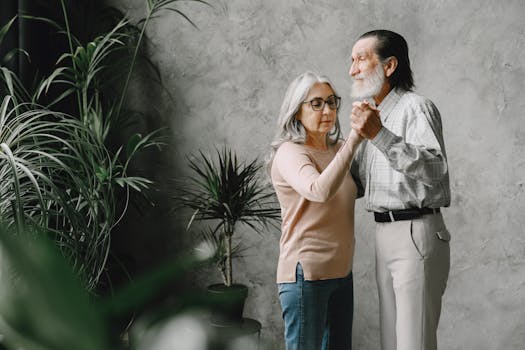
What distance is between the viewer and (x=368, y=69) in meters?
2.06

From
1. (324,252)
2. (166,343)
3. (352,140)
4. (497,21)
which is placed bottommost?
(324,252)

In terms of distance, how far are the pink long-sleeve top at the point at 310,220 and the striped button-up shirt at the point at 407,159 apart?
0.47ft

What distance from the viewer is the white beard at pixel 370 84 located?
80.8 inches

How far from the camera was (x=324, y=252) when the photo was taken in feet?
6.50

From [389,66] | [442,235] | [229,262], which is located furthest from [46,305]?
[229,262]

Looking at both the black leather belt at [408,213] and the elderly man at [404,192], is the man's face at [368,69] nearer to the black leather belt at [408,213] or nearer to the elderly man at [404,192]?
the elderly man at [404,192]

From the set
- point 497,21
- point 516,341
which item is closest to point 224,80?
point 497,21

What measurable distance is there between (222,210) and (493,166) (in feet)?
5.16

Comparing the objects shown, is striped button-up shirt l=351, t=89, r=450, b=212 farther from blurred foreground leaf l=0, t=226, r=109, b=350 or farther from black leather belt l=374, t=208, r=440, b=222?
blurred foreground leaf l=0, t=226, r=109, b=350

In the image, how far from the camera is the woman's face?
206 cm

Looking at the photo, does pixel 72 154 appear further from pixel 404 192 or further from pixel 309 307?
pixel 404 192

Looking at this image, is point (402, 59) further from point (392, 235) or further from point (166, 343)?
point (166, 343)

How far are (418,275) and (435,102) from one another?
1423 mm

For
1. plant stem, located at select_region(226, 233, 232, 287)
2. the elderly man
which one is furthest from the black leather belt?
plant stem, located at select_region(226, 233, 232, 287)
